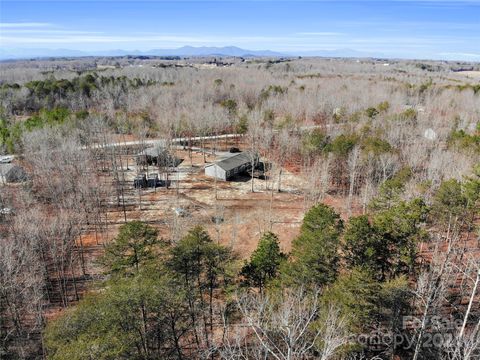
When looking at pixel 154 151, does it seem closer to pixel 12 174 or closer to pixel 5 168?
pixel 12 174

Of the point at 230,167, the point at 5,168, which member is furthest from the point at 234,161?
the point at 5,168

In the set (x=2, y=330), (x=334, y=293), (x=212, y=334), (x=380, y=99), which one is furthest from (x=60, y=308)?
(x=380, y=99)

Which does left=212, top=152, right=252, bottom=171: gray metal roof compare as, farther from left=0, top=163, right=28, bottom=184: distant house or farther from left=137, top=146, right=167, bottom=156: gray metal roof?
left=0, top=163, right=28, bottom=184: distant house

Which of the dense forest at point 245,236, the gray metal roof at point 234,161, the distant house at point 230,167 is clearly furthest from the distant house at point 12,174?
the gray metal roof at point 234,161

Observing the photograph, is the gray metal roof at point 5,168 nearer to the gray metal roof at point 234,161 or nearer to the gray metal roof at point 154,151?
the gray metal roof at point 154,151

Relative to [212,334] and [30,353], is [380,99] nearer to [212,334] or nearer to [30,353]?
[212,334]

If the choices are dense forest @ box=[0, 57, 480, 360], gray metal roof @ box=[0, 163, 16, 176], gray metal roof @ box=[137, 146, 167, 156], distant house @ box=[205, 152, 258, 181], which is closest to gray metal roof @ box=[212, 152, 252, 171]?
distant house @ box=[205, 152, 258, 181]
